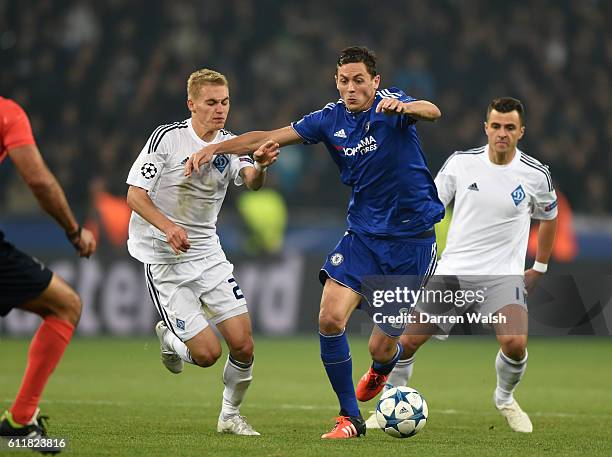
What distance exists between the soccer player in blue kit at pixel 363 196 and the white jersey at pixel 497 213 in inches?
32.4

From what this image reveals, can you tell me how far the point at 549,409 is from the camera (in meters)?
9.35

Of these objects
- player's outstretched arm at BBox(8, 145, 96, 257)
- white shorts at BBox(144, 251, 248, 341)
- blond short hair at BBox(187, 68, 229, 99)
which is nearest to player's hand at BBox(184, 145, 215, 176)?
blond short hair at BBox(187, 68, 229, 99)

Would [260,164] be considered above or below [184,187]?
above

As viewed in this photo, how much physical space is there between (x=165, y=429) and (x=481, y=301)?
2.50 metres

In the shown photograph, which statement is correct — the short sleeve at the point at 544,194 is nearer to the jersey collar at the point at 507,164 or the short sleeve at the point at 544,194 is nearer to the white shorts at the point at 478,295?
the jersey collar at the point at 507,164

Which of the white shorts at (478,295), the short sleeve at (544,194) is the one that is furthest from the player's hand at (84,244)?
the short sleeve at (544,194)

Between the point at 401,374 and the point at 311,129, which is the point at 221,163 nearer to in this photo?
the point at 311,129

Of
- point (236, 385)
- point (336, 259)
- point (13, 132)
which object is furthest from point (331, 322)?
point (13, 132)

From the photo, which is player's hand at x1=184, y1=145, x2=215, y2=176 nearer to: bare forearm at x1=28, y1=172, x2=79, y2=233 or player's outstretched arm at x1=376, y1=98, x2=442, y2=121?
player's outstretched arm at x1=376, y1=98, x2=442, y2=121

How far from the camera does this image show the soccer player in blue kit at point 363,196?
7.29 m

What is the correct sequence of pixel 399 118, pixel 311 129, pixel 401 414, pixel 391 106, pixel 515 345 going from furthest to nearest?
pixel 515 345
pixel 311 129
pixel 399 118
pixel 401 414
pixel 391 106

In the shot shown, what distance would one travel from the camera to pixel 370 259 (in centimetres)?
749

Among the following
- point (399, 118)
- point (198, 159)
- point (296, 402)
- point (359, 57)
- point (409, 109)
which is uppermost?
point (359, 57)

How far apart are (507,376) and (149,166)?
2962 millimetres
